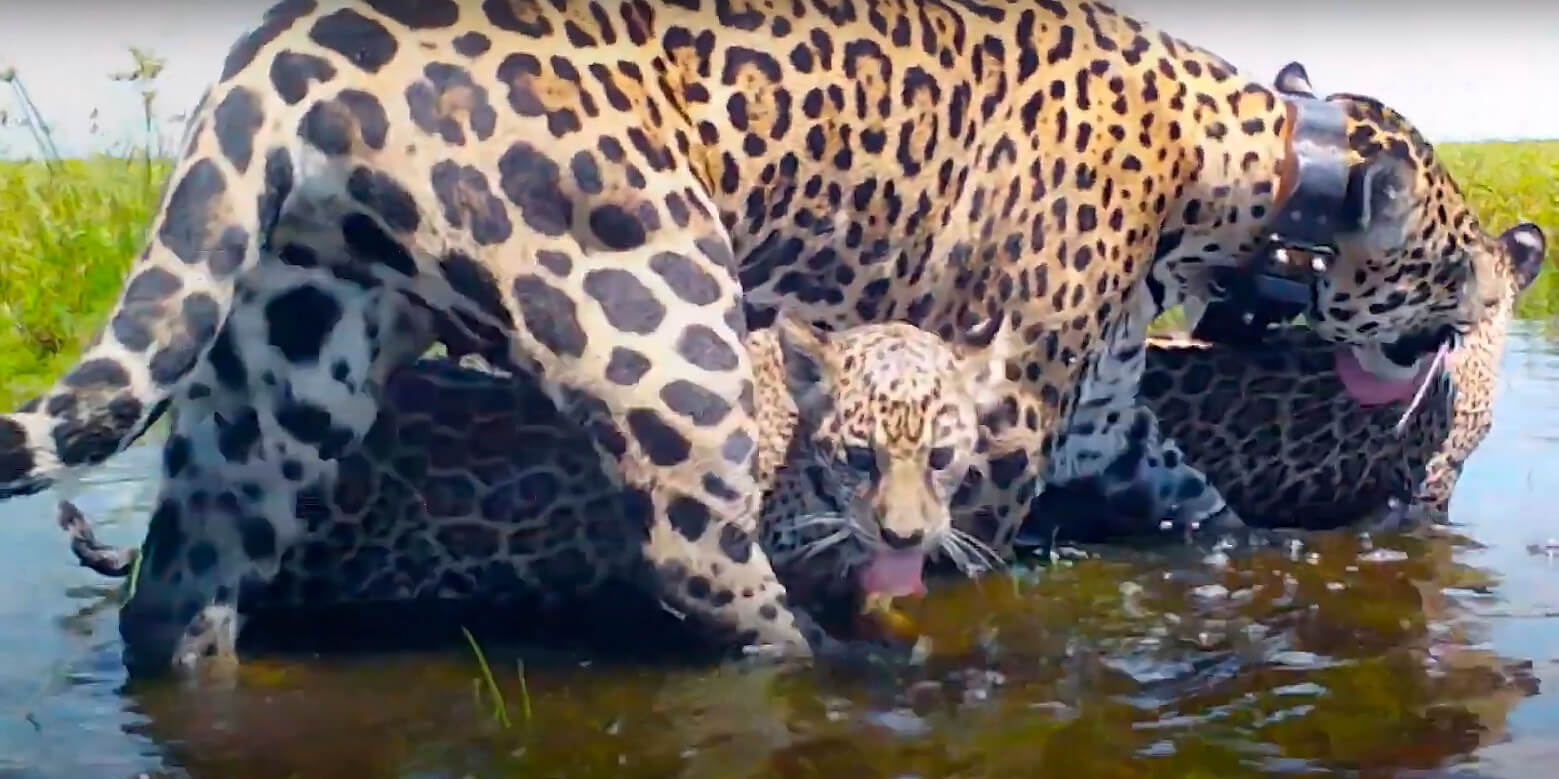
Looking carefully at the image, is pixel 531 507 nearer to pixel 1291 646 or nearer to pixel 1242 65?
pixel 1291 646

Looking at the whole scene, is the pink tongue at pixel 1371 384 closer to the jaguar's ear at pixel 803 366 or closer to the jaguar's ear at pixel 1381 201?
the jaguar's ear at pixel 1381 201

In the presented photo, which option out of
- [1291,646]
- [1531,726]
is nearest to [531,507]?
[1291,646]

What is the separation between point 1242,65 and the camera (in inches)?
180

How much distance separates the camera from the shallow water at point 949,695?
3.06m

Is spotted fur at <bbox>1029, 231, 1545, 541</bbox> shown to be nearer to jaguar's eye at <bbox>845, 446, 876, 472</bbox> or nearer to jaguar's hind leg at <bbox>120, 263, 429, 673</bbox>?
jaguar's eye at <bbox>845, 446, 876, 472</bbox>

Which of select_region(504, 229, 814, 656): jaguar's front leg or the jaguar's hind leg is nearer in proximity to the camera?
select_region(504, 229, 814, 656): jaguar's front leg

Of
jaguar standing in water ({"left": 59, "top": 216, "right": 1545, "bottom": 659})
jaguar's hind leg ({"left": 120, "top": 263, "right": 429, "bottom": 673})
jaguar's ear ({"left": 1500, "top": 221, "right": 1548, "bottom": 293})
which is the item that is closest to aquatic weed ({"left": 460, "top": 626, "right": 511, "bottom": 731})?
jaguar standing in water ({"left": 59, "top": 216, "right": 1545, "bottom": 659})

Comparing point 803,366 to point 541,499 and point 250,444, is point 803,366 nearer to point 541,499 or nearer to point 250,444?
point 541,499

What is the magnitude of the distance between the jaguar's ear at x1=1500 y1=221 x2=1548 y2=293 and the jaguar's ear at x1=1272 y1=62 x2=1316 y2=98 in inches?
26.8

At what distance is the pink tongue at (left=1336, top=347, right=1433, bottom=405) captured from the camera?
4.84 metres

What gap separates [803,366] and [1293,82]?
1.47m

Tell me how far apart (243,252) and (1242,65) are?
7.44 feet

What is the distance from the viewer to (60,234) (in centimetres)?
401

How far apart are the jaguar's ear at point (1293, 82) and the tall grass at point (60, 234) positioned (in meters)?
2.34
